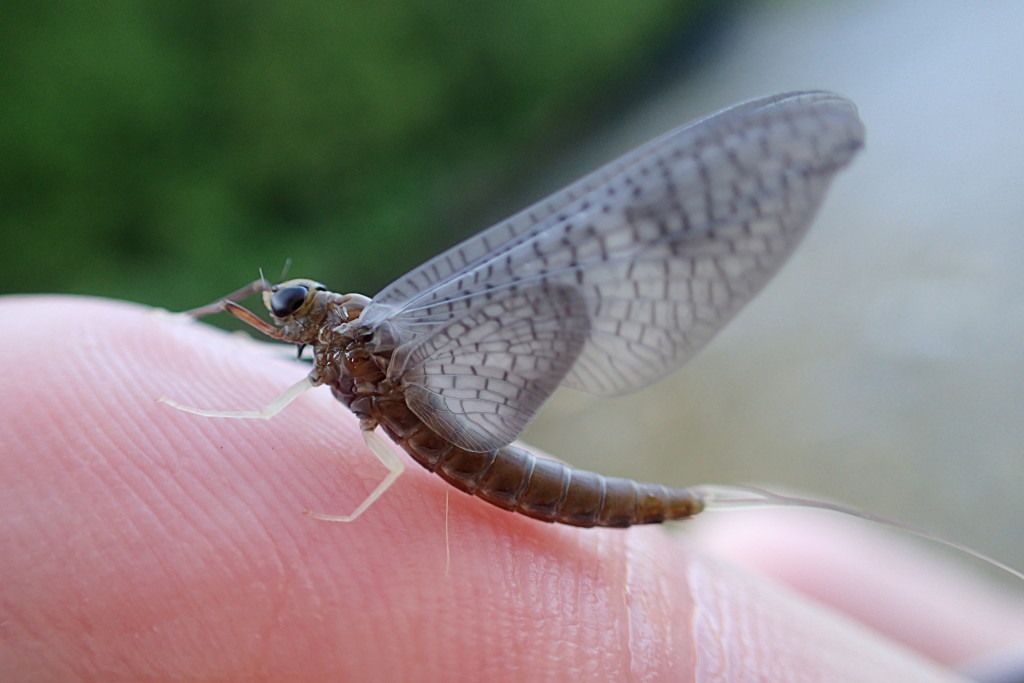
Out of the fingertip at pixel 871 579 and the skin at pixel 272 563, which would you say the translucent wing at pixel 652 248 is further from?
the fingertip at pixel 871 579

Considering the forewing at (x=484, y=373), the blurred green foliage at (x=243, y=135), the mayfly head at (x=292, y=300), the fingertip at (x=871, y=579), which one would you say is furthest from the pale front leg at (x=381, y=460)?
the blurred green foliage at (x=243, y=135)

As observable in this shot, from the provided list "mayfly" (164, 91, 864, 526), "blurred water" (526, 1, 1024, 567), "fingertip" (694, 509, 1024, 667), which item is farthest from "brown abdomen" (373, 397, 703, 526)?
"blurred water" (526, 1, 1024, 567)

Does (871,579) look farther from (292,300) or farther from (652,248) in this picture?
(292,300)

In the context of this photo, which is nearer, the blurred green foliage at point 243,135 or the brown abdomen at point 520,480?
the brown abdomen at point 520,480

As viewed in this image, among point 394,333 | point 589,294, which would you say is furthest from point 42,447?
point 589,294

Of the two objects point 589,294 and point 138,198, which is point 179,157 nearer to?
point 138,198

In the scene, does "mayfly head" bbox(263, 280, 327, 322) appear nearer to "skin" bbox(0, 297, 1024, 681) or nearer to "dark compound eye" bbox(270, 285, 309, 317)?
"dark compound eye" bbox(270, 285, 309, 317)
